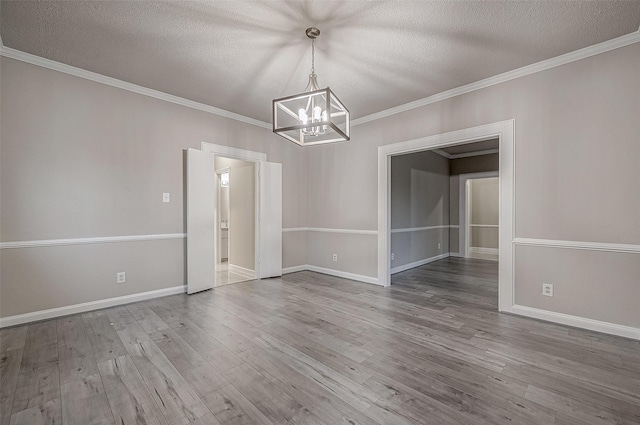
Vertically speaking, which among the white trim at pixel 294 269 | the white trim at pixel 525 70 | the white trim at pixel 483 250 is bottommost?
the white trim at pixel 483 250

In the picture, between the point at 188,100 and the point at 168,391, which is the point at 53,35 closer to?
the point at 188,100

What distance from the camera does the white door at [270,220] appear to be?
15.5 feet

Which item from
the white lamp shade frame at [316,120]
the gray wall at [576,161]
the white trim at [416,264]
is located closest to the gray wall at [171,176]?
the gray wall at [576,161]

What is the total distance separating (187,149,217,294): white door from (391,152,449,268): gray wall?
3.28m

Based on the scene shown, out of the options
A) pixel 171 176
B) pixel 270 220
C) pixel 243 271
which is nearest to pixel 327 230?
pixel 270 220

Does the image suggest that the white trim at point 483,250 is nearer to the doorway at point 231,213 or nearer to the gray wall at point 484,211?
the gray wall at point 484,211

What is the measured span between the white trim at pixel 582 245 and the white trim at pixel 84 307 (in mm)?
4459

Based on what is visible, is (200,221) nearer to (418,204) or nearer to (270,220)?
(270,220)

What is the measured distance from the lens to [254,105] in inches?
159

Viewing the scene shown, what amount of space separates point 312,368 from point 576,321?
2.74m

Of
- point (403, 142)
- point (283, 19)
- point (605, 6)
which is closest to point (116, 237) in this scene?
point (283, 19)

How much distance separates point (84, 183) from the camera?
3.08 m

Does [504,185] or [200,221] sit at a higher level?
[504,185]

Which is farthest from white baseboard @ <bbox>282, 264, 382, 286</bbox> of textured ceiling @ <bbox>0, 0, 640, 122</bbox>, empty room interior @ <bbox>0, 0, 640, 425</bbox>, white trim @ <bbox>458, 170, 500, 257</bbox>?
white trim @ <bbox>458, 170, 500, 257</bbox>
